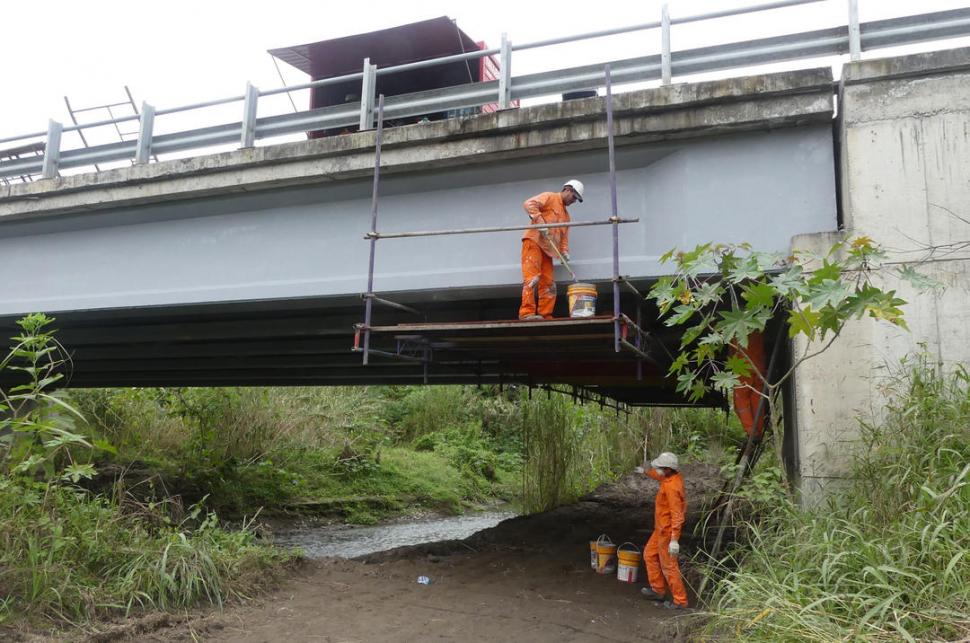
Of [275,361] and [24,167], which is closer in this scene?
[24,167]

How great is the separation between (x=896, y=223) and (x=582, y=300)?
2.66 m

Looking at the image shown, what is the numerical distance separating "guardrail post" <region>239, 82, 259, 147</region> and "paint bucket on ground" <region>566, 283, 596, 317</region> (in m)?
4.50

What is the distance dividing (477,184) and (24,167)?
6.52 metres

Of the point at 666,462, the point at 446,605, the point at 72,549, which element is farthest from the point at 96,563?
the point at 666,462

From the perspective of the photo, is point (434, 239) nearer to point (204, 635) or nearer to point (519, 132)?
point (519, 132)

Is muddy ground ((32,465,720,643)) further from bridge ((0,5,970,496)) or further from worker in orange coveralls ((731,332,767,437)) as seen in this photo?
bridge ((0,5,970,496))

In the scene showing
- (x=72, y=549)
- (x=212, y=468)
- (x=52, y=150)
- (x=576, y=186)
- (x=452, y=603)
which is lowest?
(x=452, y=603)

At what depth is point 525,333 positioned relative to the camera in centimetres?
722

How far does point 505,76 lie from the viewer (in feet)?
25.2

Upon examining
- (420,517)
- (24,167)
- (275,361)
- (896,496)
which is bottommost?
(420,517)

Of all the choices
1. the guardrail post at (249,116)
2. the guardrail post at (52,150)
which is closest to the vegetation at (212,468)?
the guardrail post at (52,150)

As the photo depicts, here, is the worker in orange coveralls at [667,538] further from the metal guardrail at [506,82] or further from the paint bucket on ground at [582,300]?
the metal guardrail at [506,82]

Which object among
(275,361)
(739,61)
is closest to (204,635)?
(739,61)

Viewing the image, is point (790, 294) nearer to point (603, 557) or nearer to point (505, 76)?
point (505, 76)
